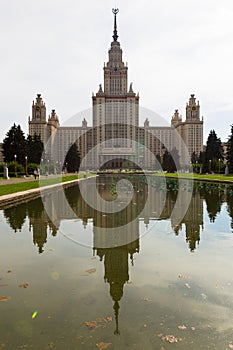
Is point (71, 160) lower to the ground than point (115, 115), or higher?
lower

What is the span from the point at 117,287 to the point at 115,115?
140 metres

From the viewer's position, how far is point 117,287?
→ 4527 millimetres

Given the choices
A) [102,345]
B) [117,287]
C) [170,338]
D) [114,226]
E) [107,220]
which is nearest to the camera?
[102,345]

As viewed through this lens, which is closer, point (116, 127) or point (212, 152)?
point (212, 152)

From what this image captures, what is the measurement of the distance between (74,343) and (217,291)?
2.31m

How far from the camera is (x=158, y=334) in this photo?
10.6 feet

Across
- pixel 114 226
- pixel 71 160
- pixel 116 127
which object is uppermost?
pixel 116 127

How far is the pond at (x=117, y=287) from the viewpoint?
321 cm

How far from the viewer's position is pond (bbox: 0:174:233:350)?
10.5 feet

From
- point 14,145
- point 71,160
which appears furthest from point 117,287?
point 71,160

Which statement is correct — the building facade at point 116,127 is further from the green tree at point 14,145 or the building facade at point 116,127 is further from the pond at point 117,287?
the pond at point 117,287

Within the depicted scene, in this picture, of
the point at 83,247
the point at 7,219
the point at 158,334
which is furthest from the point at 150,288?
the point at 7,219

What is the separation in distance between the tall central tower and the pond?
12836 cm

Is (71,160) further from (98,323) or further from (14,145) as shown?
(98,323)
